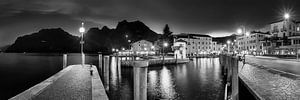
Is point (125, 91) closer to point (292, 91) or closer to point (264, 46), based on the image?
point (292, 91)

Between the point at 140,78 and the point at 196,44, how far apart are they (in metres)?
110

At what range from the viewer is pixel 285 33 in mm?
73688

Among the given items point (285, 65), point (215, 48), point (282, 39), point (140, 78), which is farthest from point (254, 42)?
point (140, 78)

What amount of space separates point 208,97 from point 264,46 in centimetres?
7823

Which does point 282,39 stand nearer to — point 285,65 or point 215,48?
point 285,65

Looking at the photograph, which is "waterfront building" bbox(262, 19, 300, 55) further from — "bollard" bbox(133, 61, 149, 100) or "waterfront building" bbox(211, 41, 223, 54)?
"bollard" bbox(133, 61, 149, 100)

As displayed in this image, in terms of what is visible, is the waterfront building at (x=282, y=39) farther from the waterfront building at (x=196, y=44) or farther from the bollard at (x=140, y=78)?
the bollard at (x=140, y=78)

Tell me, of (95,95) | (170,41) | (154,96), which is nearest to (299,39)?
(170,41)

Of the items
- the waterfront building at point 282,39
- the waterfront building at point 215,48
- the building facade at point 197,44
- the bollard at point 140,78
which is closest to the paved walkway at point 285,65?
the bollard at point 140,78

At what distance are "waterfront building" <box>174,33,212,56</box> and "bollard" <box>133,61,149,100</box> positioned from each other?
99.4 m

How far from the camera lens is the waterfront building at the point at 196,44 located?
4205 inches

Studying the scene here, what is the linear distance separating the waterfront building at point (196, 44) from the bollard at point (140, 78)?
326ft

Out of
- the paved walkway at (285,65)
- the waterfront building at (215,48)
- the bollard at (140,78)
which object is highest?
the waterfront building at (215,48)

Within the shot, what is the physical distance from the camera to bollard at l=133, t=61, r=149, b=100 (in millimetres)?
5684
